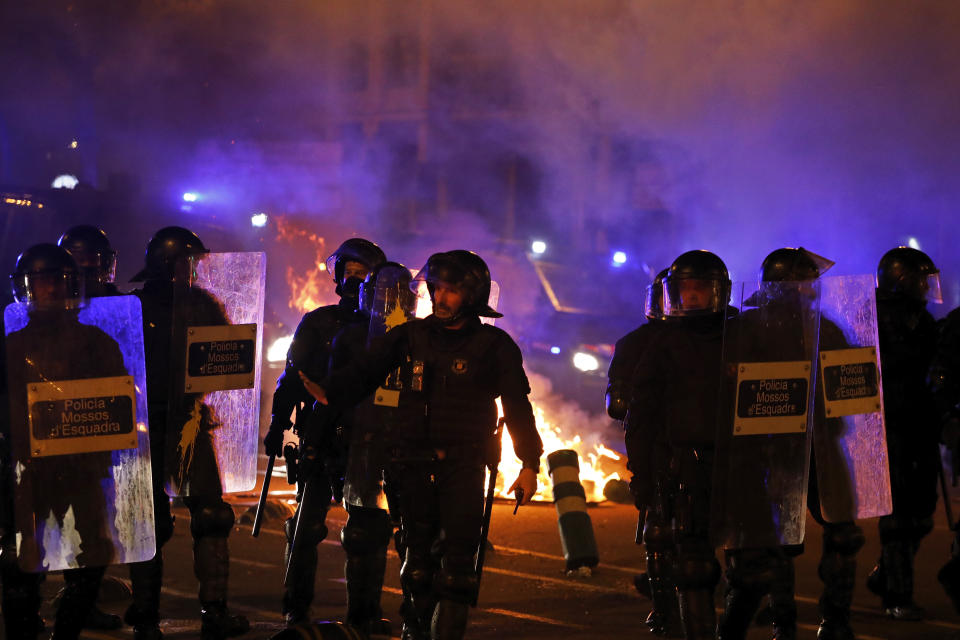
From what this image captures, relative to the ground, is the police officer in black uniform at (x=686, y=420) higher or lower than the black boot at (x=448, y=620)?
higher

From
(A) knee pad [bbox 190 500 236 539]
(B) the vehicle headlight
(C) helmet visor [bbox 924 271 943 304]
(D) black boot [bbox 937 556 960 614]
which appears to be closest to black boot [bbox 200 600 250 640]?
(A) knee pad [bbox 190 500 236 539]

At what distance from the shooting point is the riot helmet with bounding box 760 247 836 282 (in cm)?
507

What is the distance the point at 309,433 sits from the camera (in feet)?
16.5

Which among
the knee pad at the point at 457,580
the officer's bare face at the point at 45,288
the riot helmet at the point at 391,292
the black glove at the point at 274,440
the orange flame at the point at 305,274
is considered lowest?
the knee pad at the point at 457,580

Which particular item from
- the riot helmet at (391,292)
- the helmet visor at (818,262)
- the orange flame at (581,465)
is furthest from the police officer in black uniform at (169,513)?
the orange flame at (581,465)

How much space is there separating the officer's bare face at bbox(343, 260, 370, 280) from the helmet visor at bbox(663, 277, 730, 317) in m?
1.93

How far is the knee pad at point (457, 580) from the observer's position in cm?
388

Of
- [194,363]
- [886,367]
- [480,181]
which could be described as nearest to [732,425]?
[886,367]

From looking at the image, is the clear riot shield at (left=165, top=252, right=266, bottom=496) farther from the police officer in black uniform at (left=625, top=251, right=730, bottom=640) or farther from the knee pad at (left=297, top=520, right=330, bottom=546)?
the police officer in black uniform at (left=625, top=251, right=730, bottom=640)

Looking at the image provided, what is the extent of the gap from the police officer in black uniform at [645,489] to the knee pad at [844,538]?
0.75m

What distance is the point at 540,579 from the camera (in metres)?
6.55

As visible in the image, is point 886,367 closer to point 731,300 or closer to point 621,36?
point 731,300

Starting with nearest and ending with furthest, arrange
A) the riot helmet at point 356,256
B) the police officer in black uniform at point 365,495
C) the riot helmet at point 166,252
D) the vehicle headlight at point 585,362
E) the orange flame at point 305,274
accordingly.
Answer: the police officer in black uniform at point 365,495
the riot helmet at point 166,252
the riot helmet at point 356,256
the vehicle headlight at point 585,362
the orange flame at point 305,274

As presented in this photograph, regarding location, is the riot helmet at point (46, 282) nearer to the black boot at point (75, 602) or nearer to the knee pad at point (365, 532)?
the black boot at point (75, 602)
